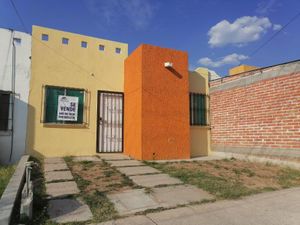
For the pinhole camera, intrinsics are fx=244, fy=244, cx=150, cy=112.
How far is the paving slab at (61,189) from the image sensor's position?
4129 millimetres

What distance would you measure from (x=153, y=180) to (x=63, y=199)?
6.41 feet

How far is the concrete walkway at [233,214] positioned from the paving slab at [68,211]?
41cm

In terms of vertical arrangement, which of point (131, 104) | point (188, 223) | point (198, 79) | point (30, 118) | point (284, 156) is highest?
point (198, 79)

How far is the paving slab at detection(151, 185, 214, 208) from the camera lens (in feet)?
12.9

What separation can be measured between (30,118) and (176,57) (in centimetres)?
526

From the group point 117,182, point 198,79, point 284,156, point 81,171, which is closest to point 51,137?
point 81,171

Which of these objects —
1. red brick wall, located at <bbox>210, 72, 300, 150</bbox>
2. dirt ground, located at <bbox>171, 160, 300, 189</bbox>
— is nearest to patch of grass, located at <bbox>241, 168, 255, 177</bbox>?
dirt ground, located at <bbox>171, 160, 300, 189</bbox>

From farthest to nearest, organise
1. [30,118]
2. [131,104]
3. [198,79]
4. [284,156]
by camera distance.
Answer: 1. [198,79]
2. [131,104]
3. [30,118]
4. [284,156]

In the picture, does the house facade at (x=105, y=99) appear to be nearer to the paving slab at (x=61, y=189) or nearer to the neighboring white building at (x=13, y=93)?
the neighboring white building at (x=13, y=93)

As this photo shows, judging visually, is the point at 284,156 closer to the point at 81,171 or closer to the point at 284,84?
the point at 284,84

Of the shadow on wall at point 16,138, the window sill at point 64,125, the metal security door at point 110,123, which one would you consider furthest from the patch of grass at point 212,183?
the shadow on wall at point 16,138

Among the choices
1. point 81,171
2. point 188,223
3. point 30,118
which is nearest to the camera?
point 188,223

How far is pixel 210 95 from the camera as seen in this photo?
10008mm

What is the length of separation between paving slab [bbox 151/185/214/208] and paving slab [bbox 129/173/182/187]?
0.99 feet
